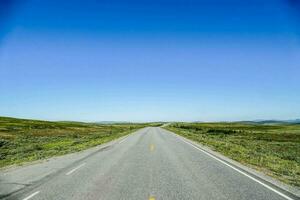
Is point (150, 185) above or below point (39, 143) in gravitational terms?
above

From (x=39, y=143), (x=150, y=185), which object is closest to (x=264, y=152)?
(x=150, y=185)

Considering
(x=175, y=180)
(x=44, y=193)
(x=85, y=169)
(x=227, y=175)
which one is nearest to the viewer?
(x=44, y=193)

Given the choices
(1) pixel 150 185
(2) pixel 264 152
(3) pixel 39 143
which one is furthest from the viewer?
(3) pixel 39 143

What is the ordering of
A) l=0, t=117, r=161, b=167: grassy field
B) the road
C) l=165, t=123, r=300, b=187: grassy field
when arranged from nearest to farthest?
the road → l=165, t=123, r=300, b=187: grassy field → l=0, t=117, r=161, b=167: grassy field

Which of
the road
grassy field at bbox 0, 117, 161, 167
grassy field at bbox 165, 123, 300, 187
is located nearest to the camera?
the road

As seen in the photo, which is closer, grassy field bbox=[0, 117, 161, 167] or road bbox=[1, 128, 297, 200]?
road bbox=[1, 128, 297, 200]

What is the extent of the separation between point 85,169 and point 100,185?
3226 millimetres

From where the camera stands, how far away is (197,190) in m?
7.57

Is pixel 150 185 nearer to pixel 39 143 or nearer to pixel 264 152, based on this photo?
pixel 264 152

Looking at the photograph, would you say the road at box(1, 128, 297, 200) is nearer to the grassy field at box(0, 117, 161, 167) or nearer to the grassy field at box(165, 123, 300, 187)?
the grassy field at box(165, 123, 300, 187)

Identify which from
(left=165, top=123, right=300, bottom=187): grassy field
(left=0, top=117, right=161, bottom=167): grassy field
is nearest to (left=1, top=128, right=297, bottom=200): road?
(left=165, top=123, right=300, bottom=187): grassy field

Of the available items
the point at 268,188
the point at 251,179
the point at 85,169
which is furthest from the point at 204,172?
the point at 85,169

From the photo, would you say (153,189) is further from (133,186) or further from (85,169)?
(85,169)

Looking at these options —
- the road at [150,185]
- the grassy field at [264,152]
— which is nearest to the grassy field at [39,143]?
the road at [150,185]
